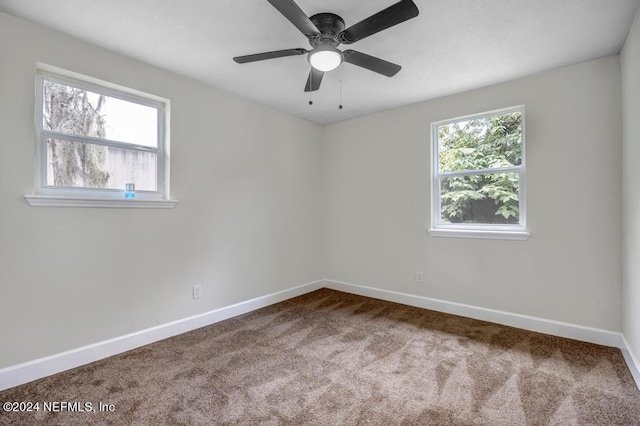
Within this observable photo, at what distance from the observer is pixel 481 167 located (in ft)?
10.3

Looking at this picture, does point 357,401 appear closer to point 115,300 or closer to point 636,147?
point 115,300

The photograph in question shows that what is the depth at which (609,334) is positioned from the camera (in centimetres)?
247

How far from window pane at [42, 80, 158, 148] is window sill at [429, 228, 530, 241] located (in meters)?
3.03

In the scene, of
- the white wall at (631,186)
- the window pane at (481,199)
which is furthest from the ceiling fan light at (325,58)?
the window pane at (481,199)

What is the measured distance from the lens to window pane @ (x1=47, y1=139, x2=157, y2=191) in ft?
7.24

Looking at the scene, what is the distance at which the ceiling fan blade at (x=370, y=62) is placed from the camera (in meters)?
1.97

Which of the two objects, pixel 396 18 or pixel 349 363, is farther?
pixel 349 363

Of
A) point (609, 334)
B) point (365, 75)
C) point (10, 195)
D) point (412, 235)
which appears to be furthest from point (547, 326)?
point (10, 195)

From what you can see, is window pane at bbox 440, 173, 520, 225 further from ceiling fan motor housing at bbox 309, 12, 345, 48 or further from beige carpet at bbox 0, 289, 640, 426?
ceiling fan motor housing at bbox 309, 12, 345, 48

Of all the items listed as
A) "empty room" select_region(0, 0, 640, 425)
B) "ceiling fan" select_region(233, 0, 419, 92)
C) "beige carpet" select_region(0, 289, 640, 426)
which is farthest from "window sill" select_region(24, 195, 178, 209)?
"ceiling fan" select_region(233, 0, 419, 92)

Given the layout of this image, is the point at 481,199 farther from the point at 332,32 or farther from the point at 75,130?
the point at 75,130

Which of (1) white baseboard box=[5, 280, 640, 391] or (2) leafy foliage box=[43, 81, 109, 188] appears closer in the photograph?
(1) white baseboard box=[5, 280, 640, 391]

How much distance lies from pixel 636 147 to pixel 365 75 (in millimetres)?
2058

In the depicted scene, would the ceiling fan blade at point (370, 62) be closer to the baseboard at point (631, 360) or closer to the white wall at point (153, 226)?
the white wall at point (153, 226)
